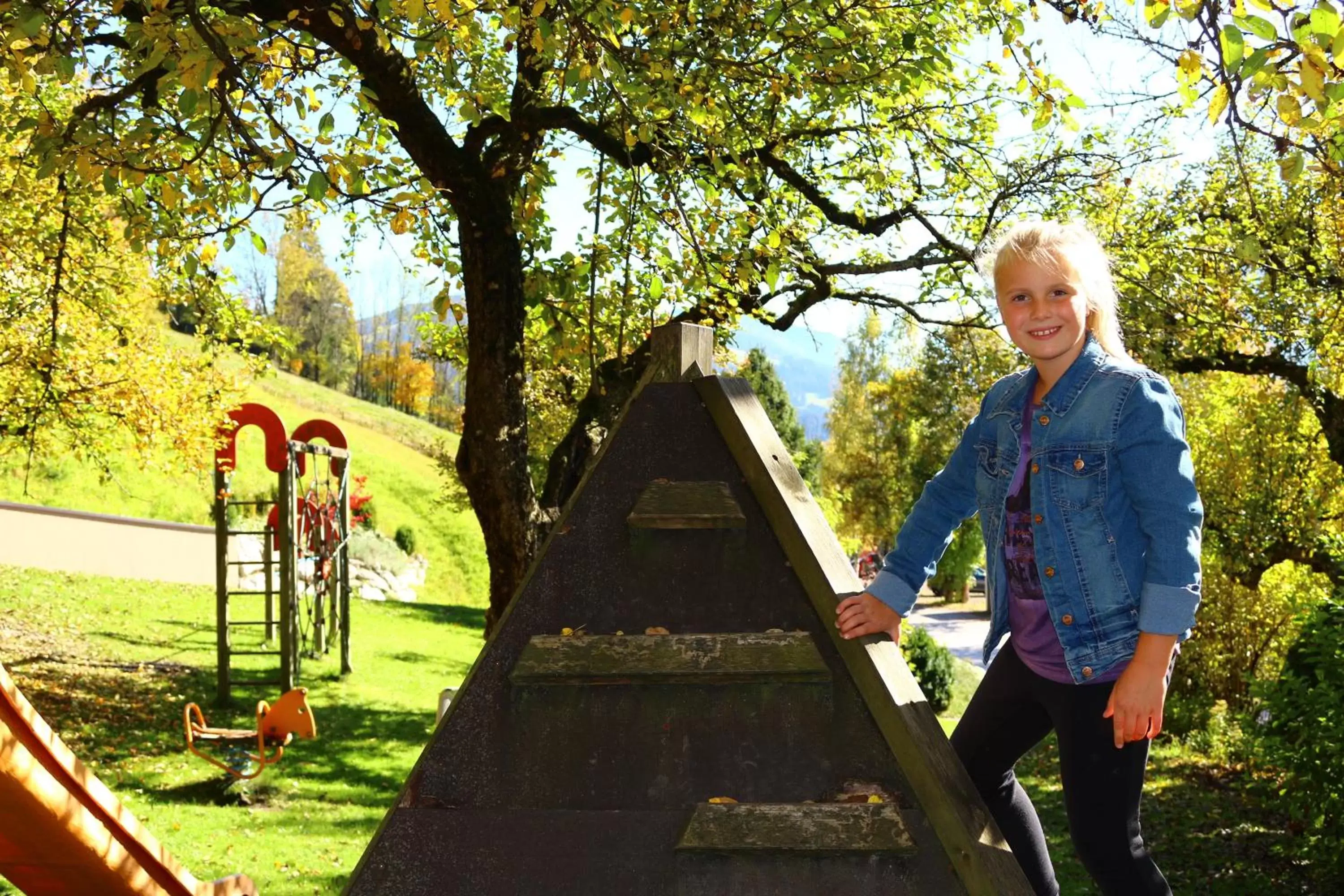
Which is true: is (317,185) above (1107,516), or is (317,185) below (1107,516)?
above

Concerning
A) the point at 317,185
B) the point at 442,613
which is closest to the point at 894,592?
the point at 317,185

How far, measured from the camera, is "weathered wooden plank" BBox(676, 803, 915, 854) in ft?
7.22

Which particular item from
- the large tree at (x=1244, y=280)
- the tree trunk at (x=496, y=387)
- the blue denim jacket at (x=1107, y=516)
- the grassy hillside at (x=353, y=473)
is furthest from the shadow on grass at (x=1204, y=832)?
the grassy hillside at (x=353, y=473)

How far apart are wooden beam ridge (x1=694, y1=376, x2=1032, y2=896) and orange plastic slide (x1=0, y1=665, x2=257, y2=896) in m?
1.79

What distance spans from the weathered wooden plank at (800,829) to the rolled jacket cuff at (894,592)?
1.39 feet

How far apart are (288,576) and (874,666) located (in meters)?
13.3

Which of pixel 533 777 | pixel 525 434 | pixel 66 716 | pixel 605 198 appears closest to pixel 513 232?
pixel 605 198

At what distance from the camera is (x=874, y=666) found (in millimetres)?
2311

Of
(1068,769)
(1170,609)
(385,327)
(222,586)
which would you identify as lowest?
(222,586)

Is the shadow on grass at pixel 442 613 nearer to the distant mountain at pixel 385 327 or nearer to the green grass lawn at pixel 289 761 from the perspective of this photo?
the green grass lawn at pixel 289 761

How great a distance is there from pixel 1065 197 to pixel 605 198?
5114 mm

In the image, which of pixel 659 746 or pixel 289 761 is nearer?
pixel 659 746

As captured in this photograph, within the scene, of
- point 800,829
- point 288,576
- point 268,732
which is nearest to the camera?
point 800,829

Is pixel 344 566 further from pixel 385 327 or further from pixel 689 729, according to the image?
pixel 385 327
